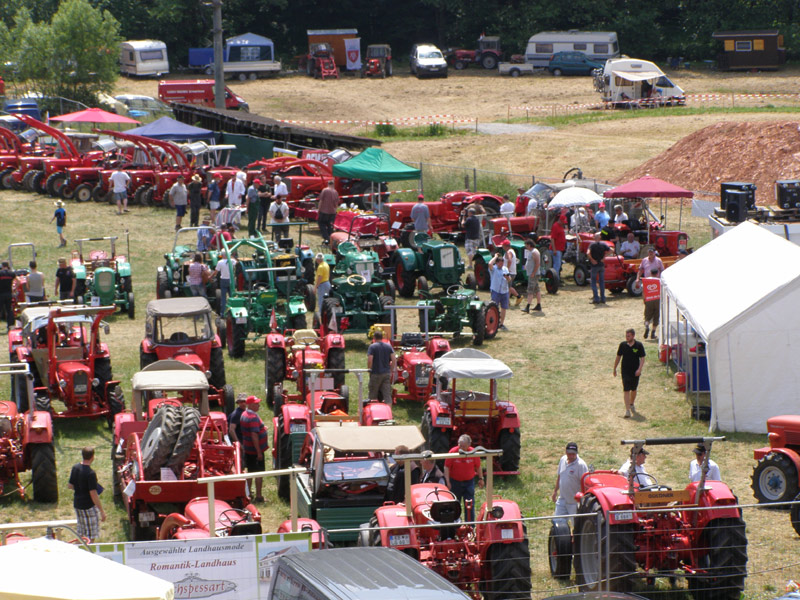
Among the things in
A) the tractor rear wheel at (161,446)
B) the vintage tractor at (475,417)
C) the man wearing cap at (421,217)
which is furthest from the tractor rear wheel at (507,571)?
the man wearing cap at (421,217)

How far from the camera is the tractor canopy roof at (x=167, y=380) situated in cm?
1264

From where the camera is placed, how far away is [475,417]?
13500 mm

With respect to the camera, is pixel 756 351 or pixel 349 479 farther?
pixel 756 351

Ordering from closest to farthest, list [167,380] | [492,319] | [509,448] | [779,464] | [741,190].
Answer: [779,464] → [167,380] → [509,448] → [492,319] → [741,190]

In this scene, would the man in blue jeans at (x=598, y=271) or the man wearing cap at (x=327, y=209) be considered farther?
the man wearing cap at (x=327, y=209)

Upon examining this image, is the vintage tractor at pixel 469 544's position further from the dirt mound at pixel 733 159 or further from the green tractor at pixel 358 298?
the dirt mound at pixel 733 159

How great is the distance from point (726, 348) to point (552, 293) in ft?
28.2

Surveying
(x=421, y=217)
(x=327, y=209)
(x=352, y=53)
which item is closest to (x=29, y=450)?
(x=421, y=217)

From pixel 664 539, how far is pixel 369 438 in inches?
109

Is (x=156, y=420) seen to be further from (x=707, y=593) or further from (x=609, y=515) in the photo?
(x=707, y=593)

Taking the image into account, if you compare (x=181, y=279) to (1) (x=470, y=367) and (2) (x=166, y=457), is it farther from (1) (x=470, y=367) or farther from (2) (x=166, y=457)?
(2) (x=166, y=457)

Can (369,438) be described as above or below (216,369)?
above

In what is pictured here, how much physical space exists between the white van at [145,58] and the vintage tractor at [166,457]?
43520 millimetres

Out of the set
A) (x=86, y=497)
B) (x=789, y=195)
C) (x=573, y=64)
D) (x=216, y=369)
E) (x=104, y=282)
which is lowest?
(x=216, y=369)
